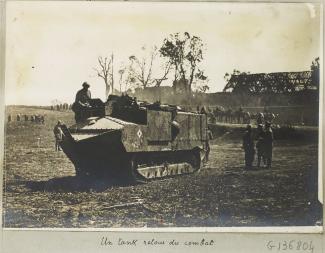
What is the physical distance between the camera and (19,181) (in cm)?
367

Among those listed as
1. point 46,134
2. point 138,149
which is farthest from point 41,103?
point 138,149

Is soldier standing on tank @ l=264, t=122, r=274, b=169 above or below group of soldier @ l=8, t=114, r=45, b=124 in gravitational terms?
below

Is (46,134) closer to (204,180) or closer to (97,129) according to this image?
(97,129)

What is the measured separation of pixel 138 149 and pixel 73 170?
48 cm

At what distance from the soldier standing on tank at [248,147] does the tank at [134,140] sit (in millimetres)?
291

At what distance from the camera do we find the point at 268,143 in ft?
12.4

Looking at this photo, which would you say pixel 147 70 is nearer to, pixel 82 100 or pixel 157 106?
pixel 157 106

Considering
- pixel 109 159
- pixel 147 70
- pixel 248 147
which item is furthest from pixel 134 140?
pixel 248 147

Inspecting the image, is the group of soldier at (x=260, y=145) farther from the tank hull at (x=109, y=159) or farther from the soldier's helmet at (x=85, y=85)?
the soldier's helmet at (x=85, y=85)

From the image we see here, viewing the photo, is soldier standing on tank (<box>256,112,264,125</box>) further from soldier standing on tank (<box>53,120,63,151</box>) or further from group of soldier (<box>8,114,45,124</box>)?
group of soldier (<box>8,114,45,124</box>)

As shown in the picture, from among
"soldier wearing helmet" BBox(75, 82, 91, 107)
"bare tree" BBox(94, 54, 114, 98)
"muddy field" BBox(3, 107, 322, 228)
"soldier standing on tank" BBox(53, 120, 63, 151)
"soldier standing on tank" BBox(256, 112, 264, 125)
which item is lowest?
"muddy field" BBox(3, 107, 322, 228)
